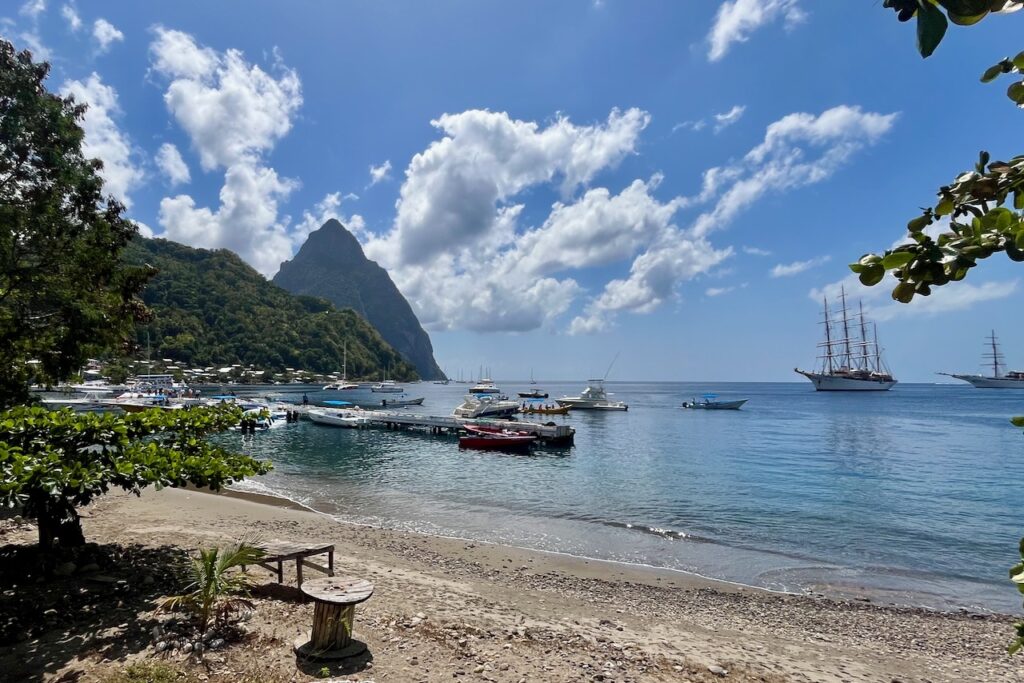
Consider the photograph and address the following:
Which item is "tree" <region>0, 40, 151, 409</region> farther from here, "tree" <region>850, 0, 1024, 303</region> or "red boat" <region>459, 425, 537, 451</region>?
"red boat" <region>459, 425, 537, 451</region>

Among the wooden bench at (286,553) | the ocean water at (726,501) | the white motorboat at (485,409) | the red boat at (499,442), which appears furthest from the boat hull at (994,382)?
the wooden bench at (286,553)

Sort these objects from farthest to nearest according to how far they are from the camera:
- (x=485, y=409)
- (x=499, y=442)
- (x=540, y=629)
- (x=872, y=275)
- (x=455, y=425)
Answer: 1. (x=485, y=409)
2. (x=455, y=425)
3. (x=499, y=442)
4. (x=540, y=629)
5. (x=872, y=275)

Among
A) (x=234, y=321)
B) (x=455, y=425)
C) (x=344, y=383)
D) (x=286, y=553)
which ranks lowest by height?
(x=455, y=425)

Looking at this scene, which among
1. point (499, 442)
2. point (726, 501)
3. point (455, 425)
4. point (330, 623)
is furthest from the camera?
point (455, 425)

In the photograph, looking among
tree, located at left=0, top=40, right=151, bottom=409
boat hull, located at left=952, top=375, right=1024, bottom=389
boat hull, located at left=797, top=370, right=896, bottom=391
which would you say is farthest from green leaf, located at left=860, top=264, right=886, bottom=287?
boat hull, located at left=952, top=375, right=1024, bottom=389

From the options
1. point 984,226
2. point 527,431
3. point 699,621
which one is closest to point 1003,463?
point 527,431

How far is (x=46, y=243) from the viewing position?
32.3 ft

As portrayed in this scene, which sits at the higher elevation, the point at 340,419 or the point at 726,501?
the point at 340,419

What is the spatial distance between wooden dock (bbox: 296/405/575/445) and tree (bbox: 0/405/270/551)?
31841 mm

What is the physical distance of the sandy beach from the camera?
6633 millimetres

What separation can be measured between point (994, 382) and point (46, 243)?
8816 inches

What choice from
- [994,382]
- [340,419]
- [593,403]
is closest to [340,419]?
[340,419]

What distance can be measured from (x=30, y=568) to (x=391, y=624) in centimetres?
608

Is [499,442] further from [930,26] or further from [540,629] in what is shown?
[930,26]
